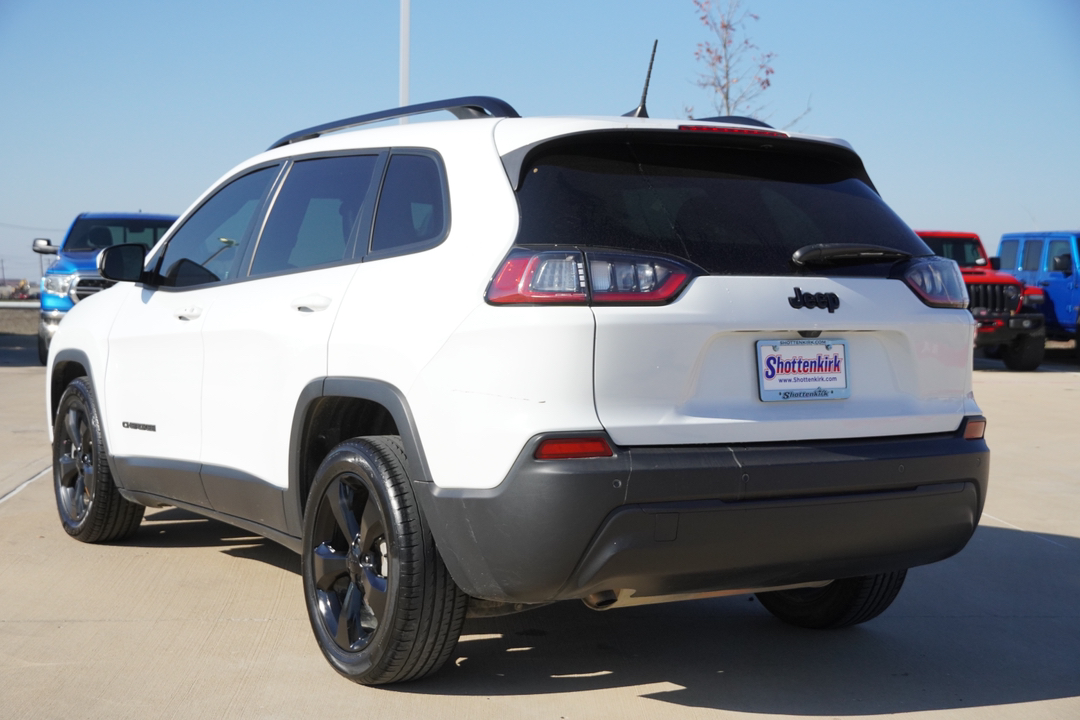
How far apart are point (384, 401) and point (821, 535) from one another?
1.32 m

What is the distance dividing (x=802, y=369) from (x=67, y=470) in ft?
13.1

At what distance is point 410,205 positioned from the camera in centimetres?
362

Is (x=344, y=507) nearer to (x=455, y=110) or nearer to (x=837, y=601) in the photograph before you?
(x=455, y=110)

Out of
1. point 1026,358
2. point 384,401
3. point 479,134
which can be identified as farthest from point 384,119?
point 1026,358

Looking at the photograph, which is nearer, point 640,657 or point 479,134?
point 479,134

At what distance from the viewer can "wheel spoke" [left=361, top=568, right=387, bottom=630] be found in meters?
3.45

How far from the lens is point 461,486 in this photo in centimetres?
312

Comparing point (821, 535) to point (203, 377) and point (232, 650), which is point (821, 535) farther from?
point (203, 377)

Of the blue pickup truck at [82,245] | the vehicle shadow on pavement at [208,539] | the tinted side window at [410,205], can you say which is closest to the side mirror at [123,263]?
the vehicle shadow on pavement at [208,539]

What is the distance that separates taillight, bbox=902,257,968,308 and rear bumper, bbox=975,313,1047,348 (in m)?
14.9

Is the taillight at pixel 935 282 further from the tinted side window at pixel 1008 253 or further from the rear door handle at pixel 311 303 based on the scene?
the tinted side window at pixel 1008 253

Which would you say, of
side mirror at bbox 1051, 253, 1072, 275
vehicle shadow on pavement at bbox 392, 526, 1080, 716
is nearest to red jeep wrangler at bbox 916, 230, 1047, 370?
side mirror at bbox 1051, 253, 1072, 275

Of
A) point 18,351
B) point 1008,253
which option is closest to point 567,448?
point 18,351

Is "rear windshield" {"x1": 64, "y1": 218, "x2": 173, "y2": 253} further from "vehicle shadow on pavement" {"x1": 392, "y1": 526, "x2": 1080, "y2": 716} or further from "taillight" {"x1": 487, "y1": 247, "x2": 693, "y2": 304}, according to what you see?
"taillight" {"x1": 487, "y1": 247, "x2": 693, "y2": 304}
